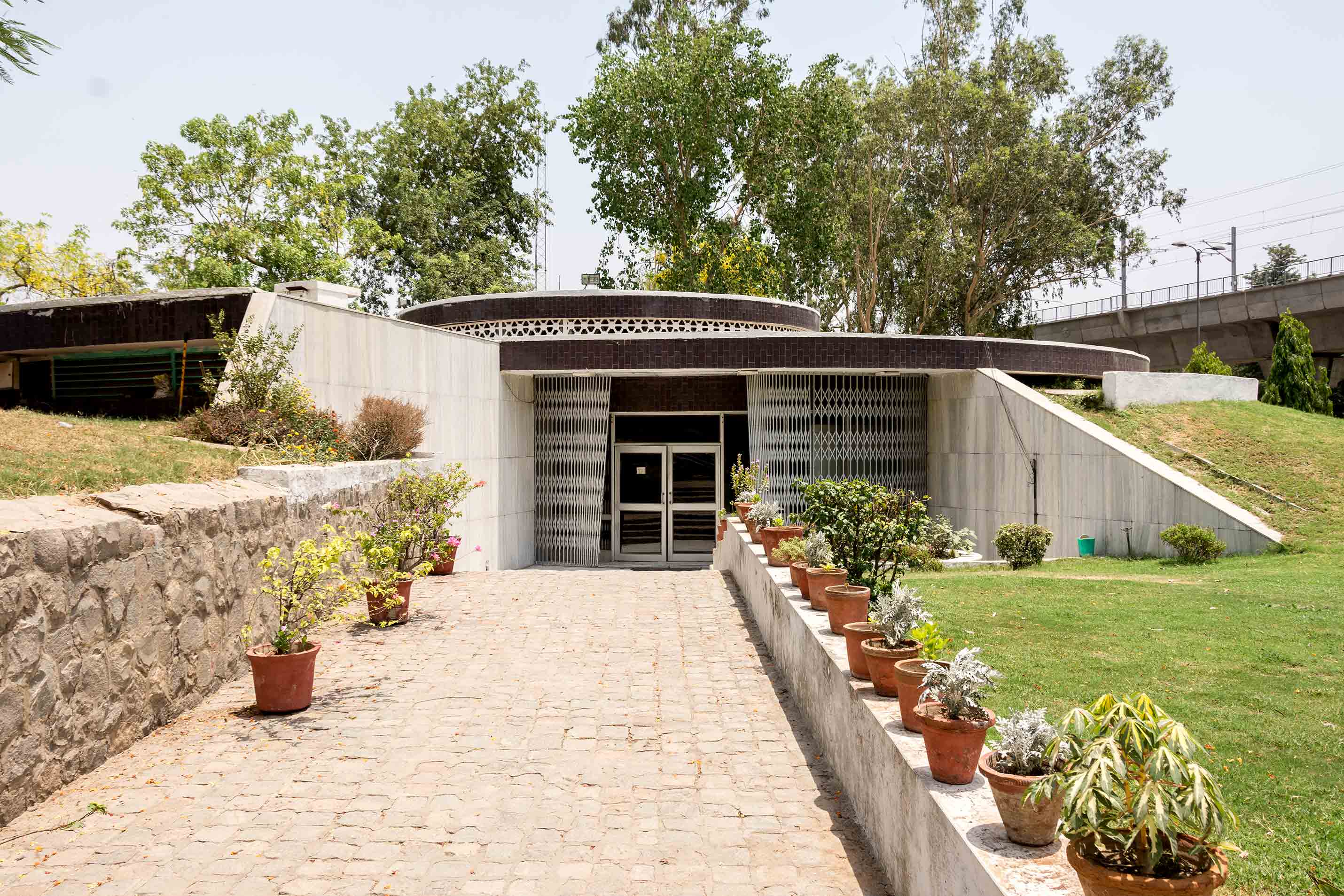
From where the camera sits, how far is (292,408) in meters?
8.67

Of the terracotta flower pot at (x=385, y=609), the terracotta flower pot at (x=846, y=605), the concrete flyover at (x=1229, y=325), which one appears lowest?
the terracotta flower pot at (x=385, y=609)

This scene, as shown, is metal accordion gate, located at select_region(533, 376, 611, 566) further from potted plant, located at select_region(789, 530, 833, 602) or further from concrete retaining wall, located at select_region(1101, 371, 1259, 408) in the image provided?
potted plant, located at select_region(789, 530, 833, 602)

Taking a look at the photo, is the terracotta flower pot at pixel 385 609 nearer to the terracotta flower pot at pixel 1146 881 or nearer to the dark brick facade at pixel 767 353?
the terracotta flower pot at pixel 1146 881

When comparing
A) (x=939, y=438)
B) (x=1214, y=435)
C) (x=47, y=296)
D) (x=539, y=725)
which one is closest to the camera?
(x=539, y=725)

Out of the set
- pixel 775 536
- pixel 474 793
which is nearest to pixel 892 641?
pixel 474 793

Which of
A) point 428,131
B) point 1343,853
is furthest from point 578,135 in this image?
point 1343,853

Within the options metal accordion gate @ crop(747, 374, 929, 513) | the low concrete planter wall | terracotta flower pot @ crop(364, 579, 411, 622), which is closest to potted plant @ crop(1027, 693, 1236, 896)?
the low concrete planter wall

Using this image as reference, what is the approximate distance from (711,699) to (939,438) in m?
10.8

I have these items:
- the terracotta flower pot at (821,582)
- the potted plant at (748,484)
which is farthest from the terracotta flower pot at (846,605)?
the potted plant at (748,484)

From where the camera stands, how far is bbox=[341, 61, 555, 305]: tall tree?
30797 mm

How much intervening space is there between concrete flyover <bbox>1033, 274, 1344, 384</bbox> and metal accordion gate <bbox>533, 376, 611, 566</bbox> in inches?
619

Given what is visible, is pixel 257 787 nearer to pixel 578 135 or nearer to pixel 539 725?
pixel 539 725

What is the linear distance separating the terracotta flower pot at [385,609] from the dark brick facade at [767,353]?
22.9ft

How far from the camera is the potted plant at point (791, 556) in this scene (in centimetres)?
684
